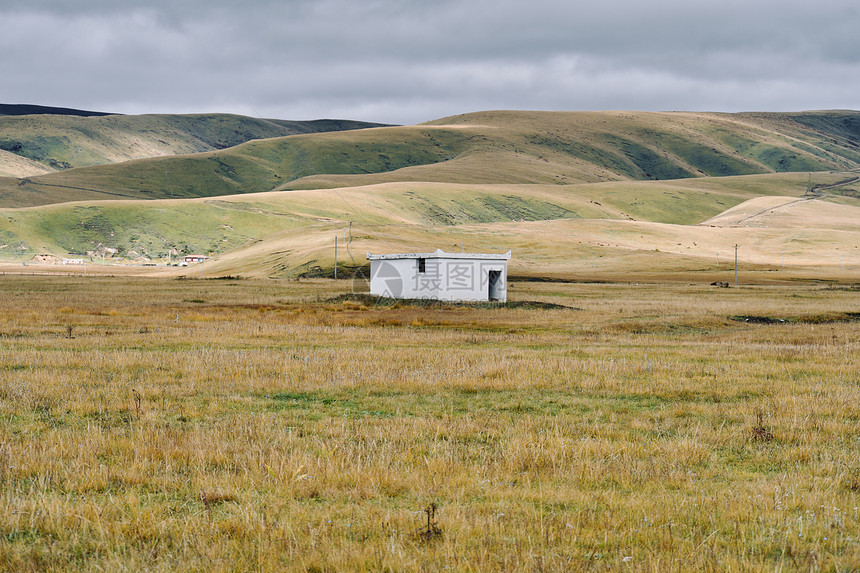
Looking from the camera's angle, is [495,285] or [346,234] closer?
[495,285]

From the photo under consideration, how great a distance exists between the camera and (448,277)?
55.2 meters

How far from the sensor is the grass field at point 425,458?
22.3ft

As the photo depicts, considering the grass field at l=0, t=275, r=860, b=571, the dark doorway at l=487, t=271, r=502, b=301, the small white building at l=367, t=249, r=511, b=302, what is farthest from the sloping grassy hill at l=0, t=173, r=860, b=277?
the grass field at l=0, t=275, r=860, b=571

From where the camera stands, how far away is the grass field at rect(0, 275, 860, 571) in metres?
6.80

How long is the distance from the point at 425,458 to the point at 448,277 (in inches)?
1791

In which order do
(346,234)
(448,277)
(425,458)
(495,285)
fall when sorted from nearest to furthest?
1. (425,458)
2. (448,277)
3. (495,285)
4. (346,234)

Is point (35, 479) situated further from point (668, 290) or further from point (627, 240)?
point (627, 240)

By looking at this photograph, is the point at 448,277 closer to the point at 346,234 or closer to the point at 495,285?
the point at 495,285

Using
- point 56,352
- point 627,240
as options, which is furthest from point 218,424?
point 627,240

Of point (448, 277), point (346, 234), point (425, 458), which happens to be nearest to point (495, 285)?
point (448, 277)

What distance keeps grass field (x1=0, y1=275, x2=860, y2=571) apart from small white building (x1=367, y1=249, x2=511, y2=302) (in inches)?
1197

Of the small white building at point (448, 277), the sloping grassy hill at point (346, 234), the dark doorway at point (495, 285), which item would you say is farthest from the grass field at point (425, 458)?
the sloping grassy hill at point (346, 234)

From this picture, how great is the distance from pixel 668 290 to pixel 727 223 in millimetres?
126621

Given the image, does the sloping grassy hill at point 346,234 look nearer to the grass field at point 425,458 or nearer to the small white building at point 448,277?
the small white building at point 448,277
